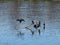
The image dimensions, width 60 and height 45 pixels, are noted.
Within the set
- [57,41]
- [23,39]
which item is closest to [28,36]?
[23,39]

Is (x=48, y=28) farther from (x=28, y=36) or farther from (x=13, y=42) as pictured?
(x=13, y=42)

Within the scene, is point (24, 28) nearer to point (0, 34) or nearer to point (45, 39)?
point (0, 34)

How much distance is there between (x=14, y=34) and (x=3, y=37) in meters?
1.35

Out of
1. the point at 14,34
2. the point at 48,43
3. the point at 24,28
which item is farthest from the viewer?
the point at 24,28

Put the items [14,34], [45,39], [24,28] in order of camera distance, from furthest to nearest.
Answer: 1. [24,28]
2. [14,34]
3. [45,39]

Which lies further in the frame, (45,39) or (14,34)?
(14,34)

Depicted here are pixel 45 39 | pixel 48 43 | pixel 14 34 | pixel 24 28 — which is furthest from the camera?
pixel 24 28

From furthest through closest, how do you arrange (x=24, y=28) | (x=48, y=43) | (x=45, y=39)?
1. (x=24, y=28)
2. (x=45, y=39)
3. (x=48, y=43)

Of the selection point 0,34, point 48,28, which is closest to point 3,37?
point 0,34

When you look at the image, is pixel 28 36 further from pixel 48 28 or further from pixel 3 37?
pixel 48 28

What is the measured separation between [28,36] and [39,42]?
2129 mm

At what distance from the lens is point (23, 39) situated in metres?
21.2

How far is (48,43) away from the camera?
19.8 metres

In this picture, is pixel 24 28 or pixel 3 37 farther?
pixel 24 28
